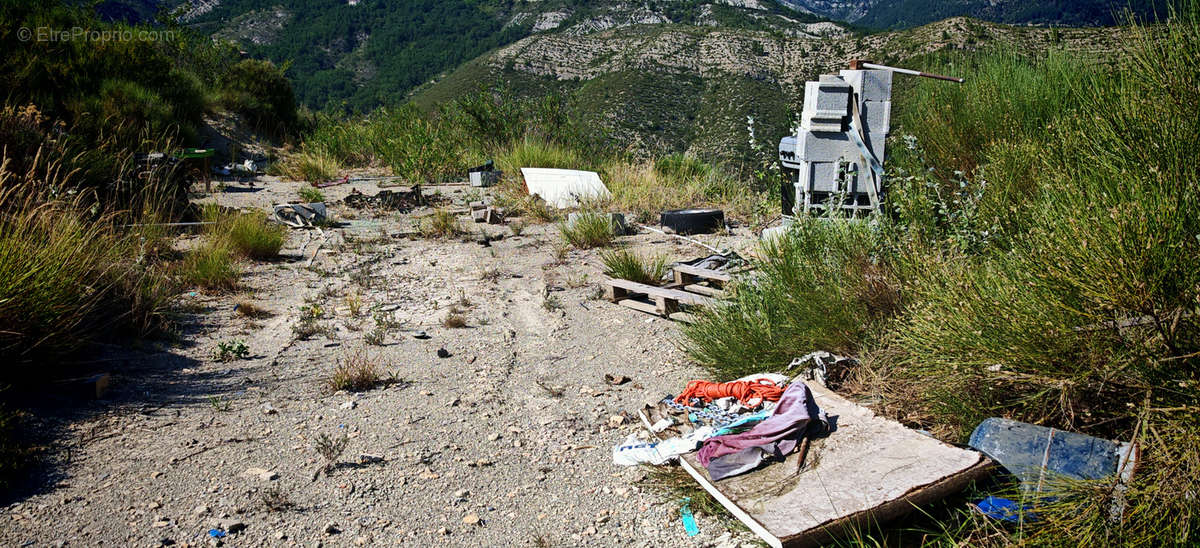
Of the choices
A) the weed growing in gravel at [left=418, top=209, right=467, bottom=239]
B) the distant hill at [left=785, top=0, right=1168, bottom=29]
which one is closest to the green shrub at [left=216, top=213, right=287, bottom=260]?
the weed growing in gravel at [left=418, top=209, right=467, bottom=239]

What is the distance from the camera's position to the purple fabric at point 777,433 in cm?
292

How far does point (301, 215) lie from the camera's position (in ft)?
29.4

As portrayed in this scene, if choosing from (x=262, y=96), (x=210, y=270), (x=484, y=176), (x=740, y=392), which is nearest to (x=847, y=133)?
(x=740, y=392)

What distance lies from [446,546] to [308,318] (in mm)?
3054

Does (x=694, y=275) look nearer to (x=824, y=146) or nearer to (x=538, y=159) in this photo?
(x=824, y=146)

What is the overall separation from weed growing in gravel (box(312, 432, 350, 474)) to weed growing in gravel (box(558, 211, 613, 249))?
4711 mm

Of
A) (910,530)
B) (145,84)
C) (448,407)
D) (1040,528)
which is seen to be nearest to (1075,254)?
(1040,528)

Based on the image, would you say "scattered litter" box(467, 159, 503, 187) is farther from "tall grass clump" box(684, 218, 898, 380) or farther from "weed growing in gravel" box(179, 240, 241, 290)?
"tall grass clump" box(684, 218, 898, 380)

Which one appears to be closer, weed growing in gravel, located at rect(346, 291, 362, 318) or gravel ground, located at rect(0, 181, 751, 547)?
gravel ground, located at rect(0, 181, 751, 547)

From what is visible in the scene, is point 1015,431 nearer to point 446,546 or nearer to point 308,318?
point 446,546

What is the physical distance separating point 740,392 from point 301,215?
7039mm

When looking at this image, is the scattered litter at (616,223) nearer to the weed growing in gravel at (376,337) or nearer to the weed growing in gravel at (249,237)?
the weed growing in gravel at (249,237)

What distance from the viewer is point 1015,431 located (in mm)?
2605

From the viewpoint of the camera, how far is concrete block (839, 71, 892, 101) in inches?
206
